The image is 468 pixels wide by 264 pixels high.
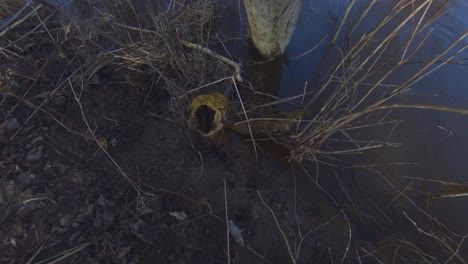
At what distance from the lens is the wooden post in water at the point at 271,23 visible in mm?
2852

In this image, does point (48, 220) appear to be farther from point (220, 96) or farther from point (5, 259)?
point (220, 96)

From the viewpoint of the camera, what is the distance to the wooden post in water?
112 inches

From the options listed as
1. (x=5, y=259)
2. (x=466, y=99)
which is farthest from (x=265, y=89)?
(x=5, y=259)

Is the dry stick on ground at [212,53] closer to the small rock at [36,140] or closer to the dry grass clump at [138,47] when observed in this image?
the dry grass clump at [138,47]

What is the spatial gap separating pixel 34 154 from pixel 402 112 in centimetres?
279

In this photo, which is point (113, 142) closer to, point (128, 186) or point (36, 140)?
point (128, 186)

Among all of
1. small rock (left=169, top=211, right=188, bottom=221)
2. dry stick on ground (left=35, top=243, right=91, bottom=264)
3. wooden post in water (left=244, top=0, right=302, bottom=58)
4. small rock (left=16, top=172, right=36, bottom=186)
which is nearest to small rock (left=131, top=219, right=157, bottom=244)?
small rock (left=169, top=211, right=188, bottom=221)

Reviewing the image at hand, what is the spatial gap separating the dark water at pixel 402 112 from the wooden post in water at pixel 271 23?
142 mm

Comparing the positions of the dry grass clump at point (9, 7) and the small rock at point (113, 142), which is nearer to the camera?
the small rock at point (113, 142)

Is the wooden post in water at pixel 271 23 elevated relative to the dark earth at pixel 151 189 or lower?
elevated

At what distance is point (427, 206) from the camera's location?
2.52m

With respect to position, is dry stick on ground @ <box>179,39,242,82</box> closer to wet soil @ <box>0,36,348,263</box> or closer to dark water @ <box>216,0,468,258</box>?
wet soil @ <box>0,36,348,263</box>

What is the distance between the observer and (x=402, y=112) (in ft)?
9.95

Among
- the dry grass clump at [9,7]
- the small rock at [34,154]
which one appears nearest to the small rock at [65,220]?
the small rock at [34,154]
